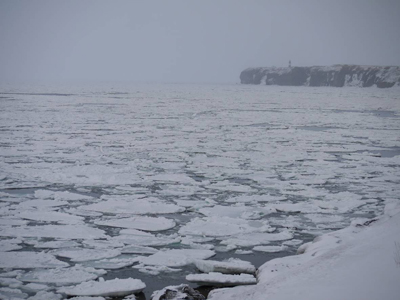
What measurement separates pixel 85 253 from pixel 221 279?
1.07 metres

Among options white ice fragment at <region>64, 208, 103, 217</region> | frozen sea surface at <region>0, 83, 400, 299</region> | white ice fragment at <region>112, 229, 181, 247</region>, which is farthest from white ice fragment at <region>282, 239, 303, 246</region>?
white ice fragment at <region>64, 208, 103, 217</region>

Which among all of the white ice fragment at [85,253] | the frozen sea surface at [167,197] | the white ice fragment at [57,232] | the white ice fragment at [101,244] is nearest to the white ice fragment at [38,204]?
the frozen sea surface at [167,197]

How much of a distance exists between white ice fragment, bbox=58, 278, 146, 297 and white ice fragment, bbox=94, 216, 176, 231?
108 centimetres

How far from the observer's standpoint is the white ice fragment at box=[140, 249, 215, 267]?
2.97m

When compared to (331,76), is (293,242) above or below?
below

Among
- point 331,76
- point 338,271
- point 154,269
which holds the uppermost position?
point 331,76

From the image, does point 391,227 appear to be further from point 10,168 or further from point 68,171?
point 10,168

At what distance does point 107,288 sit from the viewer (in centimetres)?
252

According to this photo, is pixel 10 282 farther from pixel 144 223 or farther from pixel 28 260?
pixel 144 223

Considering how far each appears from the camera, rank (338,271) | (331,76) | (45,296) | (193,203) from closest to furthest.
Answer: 1. (338,271)
2. (45,296)
3. (193,203)
4. (331,76)

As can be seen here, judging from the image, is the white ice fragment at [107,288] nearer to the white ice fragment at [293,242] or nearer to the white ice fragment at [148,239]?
the white ice fragment at [148,239]

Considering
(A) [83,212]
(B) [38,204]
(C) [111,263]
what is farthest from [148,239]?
(B) [38,204]

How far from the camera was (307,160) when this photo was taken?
271 inches

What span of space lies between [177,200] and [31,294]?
2.26 m
